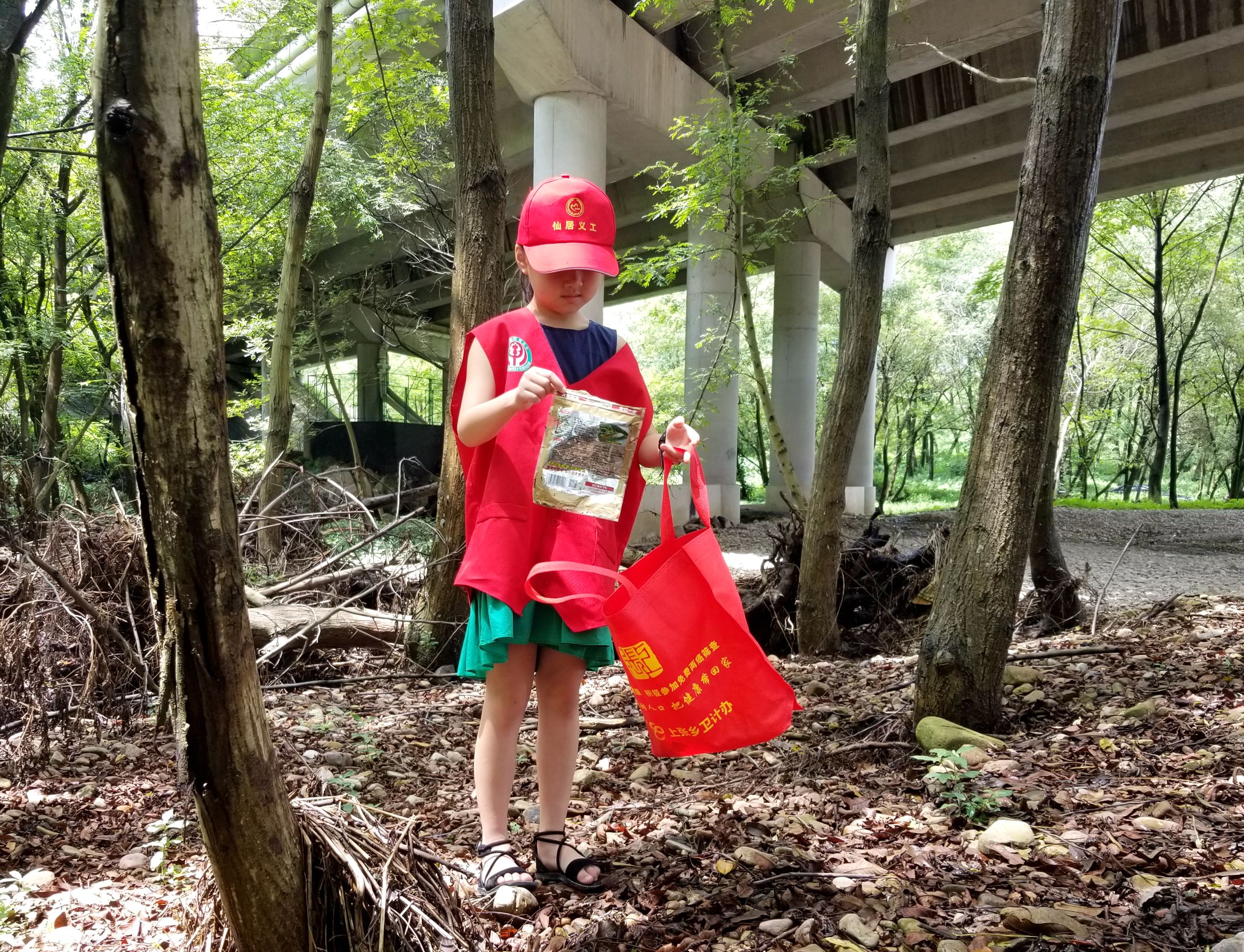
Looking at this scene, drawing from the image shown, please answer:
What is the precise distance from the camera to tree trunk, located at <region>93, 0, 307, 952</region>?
1286mm

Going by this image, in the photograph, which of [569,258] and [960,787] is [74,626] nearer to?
[569,258]

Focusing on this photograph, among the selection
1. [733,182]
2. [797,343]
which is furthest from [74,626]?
[797,343]

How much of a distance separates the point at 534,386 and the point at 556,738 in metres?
0.93

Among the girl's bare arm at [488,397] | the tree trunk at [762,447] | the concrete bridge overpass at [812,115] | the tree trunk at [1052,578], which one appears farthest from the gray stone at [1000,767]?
the tree trunk at [762,447]

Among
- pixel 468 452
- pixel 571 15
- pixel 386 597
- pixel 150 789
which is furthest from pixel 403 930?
pixel 571 15

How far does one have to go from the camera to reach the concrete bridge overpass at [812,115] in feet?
34.9

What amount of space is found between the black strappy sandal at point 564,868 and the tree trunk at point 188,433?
30.0 inches

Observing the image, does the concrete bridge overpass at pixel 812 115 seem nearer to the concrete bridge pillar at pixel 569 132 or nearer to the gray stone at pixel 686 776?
the concrete bridge pillar at pixel 569 132

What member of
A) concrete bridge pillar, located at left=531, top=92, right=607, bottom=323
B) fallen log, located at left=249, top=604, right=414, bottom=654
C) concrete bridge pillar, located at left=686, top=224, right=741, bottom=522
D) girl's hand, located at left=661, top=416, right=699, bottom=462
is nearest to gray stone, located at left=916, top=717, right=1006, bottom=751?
girl's hand, located at left=661, top=416, right=699, bottom=462

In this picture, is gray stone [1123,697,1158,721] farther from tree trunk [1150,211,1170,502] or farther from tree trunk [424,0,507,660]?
tree trunk [1150,211,1170,502]

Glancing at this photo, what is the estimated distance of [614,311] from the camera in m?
33.3

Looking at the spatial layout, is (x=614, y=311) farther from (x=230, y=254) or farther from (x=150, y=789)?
(x=150, y=789)

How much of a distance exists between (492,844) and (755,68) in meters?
12.3

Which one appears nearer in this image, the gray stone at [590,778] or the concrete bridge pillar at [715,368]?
the gray stone at [590,778]
